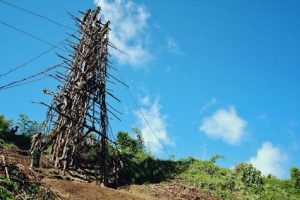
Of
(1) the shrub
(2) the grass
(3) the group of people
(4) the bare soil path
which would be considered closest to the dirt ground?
(4) the bare soil path

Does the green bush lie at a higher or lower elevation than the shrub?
higher

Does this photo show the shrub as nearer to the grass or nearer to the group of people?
the grass

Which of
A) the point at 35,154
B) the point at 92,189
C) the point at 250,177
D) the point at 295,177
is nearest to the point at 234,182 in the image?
the point at 250,177

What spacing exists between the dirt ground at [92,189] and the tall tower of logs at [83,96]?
1.06 m

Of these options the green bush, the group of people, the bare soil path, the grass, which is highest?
the green bush

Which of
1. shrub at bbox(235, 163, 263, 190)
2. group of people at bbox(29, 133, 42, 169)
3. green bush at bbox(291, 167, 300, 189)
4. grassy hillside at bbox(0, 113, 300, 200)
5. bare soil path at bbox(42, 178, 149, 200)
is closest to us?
bare soil path at bbox(42, 178, 149, 200)

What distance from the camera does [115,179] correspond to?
19.8 meters

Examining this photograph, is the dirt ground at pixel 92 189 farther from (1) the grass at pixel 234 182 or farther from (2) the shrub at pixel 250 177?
(2) the shrub at pixel 250 177

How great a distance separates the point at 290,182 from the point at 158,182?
1151cm

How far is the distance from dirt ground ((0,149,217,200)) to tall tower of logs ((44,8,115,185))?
106 cm

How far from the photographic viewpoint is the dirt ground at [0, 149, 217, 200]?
45.6ft

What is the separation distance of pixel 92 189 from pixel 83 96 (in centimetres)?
580

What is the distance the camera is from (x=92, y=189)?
597 inches

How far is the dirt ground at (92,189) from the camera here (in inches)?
547
